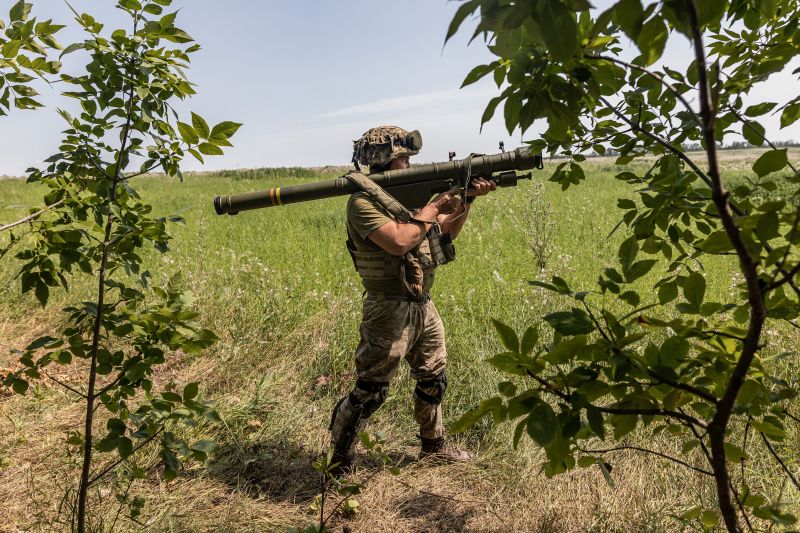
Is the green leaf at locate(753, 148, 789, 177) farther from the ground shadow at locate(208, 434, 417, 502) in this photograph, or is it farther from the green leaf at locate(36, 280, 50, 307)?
the ground shadow at locate(208, 434, 417, 502)

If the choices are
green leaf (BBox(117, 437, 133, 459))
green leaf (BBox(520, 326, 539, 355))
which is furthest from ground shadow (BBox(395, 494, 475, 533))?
green leaf (BBox(520, 326, 539, 355))

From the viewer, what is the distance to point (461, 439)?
3613 millimetres

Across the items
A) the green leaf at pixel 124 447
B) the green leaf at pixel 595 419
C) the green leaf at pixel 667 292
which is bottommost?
the green leaf at pixel 124 447

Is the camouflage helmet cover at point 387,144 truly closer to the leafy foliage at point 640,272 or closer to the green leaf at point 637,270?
the leafy foliage at point 640,272

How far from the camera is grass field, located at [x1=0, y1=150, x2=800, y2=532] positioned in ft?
8.63

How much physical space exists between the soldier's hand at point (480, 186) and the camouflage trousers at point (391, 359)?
75 cm

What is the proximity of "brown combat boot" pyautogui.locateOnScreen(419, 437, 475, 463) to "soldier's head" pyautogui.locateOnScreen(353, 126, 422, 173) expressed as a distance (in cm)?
179

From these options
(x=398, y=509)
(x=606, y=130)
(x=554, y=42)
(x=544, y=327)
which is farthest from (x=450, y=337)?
(x=554, y=42)

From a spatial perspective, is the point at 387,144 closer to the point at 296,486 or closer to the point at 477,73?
A: the point at 477,73

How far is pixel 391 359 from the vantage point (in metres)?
3.08

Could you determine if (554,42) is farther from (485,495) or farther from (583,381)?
(485,495)

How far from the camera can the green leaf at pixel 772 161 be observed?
0.94m

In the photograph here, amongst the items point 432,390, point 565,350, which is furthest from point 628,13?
point 432,390

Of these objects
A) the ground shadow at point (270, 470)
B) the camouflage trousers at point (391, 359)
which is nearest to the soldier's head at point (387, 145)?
the camouflage trousers at point (391, 359)
